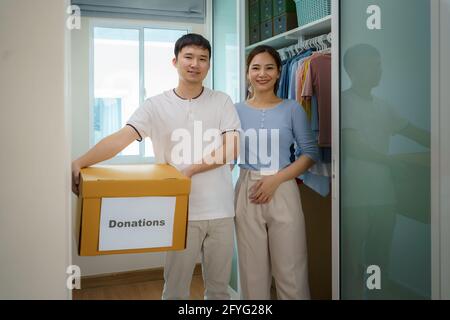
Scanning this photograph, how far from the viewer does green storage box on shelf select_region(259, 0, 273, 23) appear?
2918 millimetres

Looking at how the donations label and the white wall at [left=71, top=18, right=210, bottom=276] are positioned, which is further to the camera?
the white wall at [left=71, top=18, right=210, bottom=276]

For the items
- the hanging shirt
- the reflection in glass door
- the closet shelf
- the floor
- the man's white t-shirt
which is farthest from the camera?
the floor

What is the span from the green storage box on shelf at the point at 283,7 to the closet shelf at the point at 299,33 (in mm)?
163

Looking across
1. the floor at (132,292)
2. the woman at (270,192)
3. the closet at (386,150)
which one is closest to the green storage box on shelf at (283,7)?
the closet at (386,150)

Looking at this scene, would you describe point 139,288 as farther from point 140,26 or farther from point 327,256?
point 140,26

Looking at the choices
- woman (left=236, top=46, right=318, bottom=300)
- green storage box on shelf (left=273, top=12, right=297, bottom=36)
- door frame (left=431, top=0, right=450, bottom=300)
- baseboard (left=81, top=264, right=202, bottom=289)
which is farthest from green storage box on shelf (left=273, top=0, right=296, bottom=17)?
baseboard (left=81, top=264, right=202, bottom=289)

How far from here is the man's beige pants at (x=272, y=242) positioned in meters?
1.97

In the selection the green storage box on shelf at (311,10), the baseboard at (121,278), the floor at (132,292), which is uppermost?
the green storage box on shelf at (311,10)

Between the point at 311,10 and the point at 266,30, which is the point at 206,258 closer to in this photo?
the point at 311,10

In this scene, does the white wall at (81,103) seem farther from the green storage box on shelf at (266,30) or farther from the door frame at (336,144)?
the door frame at (336,144)

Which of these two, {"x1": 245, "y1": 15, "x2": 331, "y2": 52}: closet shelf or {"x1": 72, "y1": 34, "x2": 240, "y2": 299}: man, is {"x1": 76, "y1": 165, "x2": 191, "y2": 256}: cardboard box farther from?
{"x1": 245, "y1": 15, "x2": 331, "y2": 52}: closet shelf

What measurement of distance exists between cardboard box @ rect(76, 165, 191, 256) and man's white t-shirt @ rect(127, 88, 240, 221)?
0.54 m

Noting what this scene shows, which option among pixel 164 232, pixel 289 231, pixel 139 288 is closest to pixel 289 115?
pixel 289 231

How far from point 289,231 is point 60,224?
1232 mm
